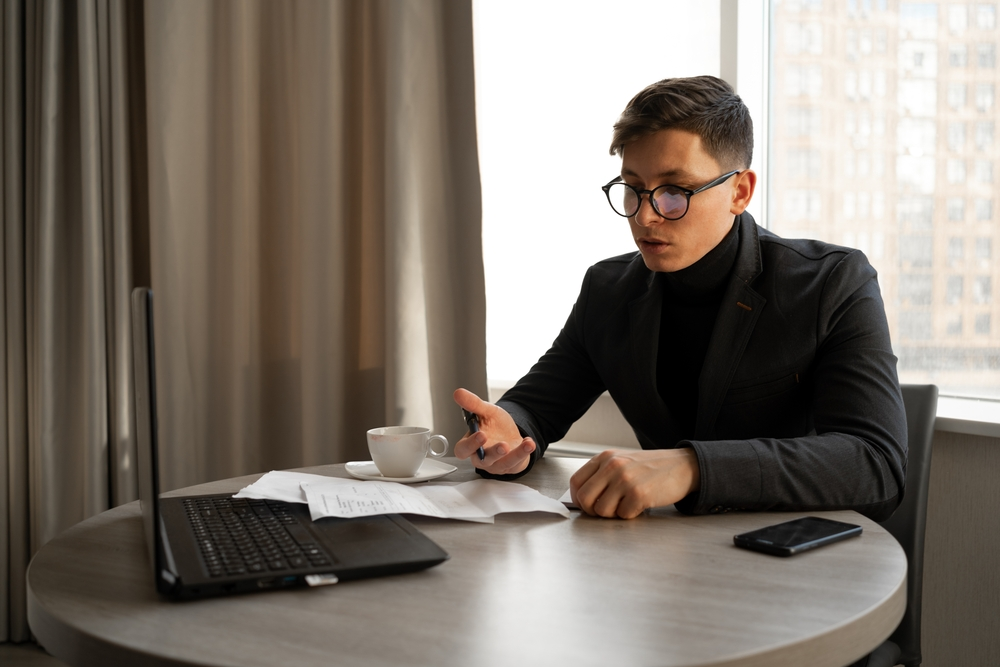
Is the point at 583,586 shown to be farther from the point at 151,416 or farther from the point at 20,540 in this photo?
the point at 20,540

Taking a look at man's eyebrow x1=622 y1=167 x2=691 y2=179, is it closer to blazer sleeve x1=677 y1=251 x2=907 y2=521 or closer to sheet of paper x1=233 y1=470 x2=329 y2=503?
blazer sleeve x1=677 y1=251 x2=907 y2=521

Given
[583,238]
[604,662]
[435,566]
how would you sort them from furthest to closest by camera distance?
[583,238] → [435,566] → [604,662]

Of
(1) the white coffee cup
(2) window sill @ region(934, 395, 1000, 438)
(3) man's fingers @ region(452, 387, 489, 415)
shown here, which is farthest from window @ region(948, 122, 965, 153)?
(1) the white coffee cup

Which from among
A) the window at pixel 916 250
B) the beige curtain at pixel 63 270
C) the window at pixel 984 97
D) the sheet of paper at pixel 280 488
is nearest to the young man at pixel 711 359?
the sheet of paper at pixel 280 488

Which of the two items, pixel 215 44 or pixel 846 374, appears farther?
Result: pixel 215 44

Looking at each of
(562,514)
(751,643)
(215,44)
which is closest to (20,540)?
(215,44)

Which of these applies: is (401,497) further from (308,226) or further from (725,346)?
(308,226)

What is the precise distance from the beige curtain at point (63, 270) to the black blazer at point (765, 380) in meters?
1.48

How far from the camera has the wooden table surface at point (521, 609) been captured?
0.66m

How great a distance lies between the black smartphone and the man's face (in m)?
0.57

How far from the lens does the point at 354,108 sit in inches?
95.3

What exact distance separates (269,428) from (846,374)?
179 centimetres

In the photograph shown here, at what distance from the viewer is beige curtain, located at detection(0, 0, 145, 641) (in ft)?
7.87

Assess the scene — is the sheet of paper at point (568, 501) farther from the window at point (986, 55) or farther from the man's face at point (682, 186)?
the window at point (986, 55)
